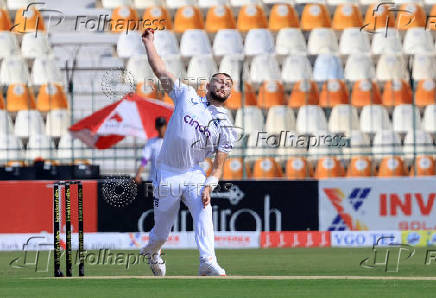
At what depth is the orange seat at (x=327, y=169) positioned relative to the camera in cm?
2033

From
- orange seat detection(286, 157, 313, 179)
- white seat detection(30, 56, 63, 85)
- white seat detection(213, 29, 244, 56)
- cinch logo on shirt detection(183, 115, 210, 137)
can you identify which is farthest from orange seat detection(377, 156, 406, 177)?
cinch logo on shirt detection(183, 115, 210, 137)

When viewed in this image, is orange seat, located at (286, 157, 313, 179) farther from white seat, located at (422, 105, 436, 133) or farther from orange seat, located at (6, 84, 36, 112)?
orange seat, located at (6, 84, 36, 112)

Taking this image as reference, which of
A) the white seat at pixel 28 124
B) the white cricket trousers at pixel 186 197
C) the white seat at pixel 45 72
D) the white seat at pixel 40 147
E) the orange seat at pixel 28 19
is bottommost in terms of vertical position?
the white cricket trousers at pixel 186 197

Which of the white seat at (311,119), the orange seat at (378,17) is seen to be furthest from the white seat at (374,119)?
the orange seat at (378,17)

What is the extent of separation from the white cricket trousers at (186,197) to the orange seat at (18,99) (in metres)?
12.9

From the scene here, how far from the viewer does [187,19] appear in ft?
80.3

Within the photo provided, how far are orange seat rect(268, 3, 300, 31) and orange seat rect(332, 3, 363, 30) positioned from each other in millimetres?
957

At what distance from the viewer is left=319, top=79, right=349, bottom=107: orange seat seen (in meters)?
22.2

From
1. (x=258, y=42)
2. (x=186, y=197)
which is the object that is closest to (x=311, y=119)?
(x=258, y=42)

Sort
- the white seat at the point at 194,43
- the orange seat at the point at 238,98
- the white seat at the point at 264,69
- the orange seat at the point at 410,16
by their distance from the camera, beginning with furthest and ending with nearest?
the orange seat at the point at 410,16 → the white seat at the point at 194,43 → the white seat at the point at 264,69 → the orange seat at the point at 238,98

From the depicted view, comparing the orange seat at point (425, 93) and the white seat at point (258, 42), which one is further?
the white seat at point (258, 42)

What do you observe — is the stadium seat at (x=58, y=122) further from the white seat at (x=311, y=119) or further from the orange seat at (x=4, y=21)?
the white seat at (x=311, y=119)

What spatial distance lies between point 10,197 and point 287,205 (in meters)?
4.78

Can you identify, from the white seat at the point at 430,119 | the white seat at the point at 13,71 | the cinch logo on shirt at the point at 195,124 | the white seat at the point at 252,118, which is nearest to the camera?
the cinch logo on shirt at the point at 195,124
